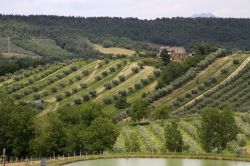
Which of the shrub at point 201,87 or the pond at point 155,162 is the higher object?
the shrub at point 201,87

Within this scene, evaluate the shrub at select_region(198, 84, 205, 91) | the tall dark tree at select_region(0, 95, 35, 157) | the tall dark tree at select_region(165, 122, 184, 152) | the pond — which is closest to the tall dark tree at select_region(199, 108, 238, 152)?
the tall dark tree at select_region(165, 122, 184, 152)

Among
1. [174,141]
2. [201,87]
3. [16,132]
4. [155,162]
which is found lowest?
[155,162]

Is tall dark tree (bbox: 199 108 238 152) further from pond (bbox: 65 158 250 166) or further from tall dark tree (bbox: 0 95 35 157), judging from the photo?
tall dark tree (bbox: 0 95 35 157)

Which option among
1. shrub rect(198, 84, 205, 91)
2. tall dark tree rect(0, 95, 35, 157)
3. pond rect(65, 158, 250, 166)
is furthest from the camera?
shrub rect(198, 84, 205, 91)

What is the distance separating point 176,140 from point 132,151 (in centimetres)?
892

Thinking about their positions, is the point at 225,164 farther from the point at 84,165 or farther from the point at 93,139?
the point at 93,139

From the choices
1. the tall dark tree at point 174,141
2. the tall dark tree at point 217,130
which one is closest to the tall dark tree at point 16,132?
the tall dark tree at point 174,141

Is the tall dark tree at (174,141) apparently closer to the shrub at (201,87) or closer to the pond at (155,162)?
the pond at (155,162)

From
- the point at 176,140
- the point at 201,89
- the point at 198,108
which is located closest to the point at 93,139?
the point at 176,140

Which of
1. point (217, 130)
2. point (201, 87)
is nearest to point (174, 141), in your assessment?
point (217, 130)

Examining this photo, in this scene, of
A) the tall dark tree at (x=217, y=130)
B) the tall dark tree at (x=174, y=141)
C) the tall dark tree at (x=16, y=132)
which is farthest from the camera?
the tall dark tree at (x=16, y=132)

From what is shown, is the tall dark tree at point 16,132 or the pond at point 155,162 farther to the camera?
the tall dark tree at point 16,132

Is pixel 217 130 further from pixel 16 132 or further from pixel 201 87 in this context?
pixel 201 87

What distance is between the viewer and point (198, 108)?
17112 cm
